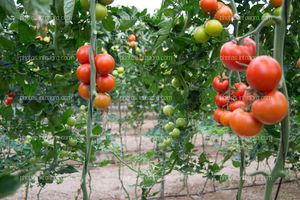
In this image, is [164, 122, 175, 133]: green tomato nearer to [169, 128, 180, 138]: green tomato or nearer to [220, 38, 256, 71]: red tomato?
[169, 128, 180, 138]: green tomato

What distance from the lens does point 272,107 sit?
1.74 ft

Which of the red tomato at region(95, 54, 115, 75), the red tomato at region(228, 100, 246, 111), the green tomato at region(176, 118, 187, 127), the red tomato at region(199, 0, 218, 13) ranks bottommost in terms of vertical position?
the green tomato at region(176, 118, 187, 127)

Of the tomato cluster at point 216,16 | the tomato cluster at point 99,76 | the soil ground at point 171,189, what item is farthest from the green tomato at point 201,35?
the soil ground at point 171,189

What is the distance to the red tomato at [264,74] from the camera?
527 mm

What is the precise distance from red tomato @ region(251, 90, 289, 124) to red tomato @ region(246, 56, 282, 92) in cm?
1

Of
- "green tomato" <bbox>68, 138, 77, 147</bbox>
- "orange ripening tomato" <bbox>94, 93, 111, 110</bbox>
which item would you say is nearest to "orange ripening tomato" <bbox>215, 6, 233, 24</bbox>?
"orange ripening tomato" <bbox>94, 93, 111, 110</bbox>

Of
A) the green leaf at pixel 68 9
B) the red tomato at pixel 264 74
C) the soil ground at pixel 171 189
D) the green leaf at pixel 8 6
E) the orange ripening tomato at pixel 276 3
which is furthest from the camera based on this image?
the soil ground at pixel 171 189

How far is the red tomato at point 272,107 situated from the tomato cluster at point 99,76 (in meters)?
0.34

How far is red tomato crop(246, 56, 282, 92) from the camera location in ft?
1.73

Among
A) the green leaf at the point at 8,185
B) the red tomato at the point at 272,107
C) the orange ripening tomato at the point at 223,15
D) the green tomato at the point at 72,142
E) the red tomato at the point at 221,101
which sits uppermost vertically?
the orange ripening tomato at the point at 223,15

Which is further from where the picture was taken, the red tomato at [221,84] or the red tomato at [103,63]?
the red tomato at [221,84]

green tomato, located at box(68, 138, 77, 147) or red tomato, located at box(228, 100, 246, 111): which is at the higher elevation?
red tomato, located at box(228, 100, 246, 111)

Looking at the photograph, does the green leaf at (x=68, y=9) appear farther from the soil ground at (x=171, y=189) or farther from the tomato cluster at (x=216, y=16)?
the soil ground at (x=171, y=189)

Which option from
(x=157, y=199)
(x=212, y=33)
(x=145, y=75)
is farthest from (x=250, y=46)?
(x=157, y=199)
